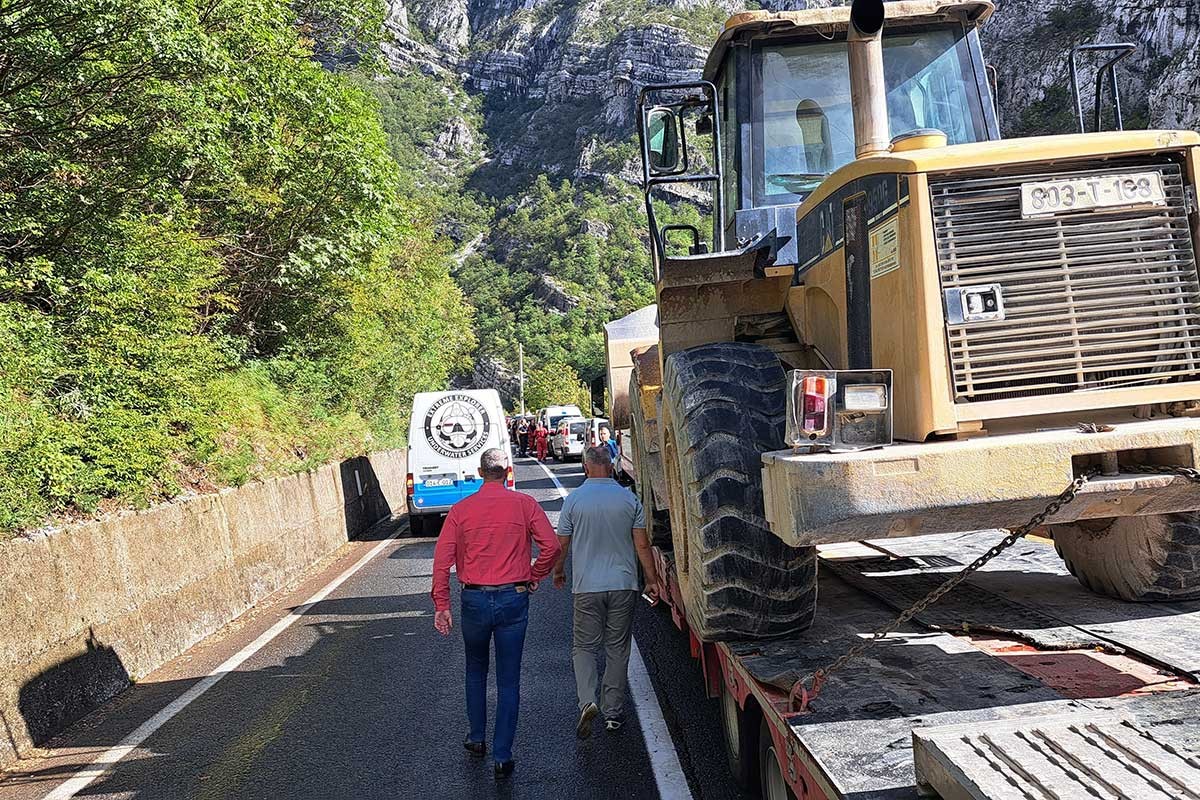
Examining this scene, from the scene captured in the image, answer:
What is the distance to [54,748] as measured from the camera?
278 inches

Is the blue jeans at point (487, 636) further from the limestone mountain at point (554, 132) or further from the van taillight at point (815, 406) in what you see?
the limestone mountain at point (554, 132)

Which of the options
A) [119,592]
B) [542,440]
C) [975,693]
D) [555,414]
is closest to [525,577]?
[975,693]

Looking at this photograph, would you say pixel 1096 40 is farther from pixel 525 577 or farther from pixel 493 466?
pixel 525 577

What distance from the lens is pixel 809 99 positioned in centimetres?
653

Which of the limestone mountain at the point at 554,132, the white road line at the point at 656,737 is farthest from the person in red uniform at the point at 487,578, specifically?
the limestone mountain at the point at 554,132

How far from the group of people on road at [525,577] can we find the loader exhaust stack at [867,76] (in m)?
2.87

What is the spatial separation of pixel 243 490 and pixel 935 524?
1052 centimetres

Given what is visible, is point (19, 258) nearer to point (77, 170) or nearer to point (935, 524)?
point (77, 170)

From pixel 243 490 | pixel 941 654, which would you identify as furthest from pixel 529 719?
pixel 243 490

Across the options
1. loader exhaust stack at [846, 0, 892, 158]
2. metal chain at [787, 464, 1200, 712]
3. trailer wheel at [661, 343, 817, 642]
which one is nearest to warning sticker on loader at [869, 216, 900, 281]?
loader exhaust stack at [846, 0, 892, 158]

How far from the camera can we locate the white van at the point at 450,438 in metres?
19.0

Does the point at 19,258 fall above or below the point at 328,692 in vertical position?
above

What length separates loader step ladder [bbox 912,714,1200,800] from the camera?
2.71 metres

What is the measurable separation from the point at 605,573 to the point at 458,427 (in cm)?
1246
